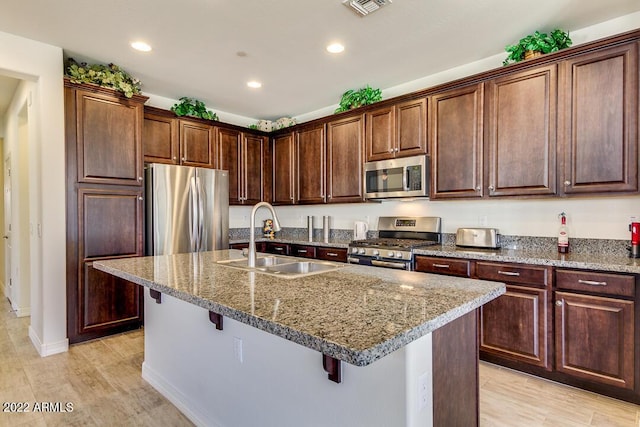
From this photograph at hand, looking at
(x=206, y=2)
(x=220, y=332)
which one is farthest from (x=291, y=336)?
(x=206, y=2)

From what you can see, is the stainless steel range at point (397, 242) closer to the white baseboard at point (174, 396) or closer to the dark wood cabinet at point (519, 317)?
the dark wood cabinet at point (519, 317)

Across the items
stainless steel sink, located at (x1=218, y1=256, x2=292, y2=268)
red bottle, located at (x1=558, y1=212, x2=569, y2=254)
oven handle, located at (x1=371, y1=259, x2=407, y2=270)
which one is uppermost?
red bottle, located at (x1=558, y1=212, x2=569, y2=254)

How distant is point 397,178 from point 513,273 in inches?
56.3

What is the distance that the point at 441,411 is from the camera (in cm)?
134

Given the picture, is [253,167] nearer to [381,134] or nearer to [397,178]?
[381,134]

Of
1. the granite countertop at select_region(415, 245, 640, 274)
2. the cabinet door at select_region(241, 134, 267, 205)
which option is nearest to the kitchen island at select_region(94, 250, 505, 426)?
the granite countertop at select_region(415, 245, 640, 274)

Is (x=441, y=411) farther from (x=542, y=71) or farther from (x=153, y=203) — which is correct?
(x=153, y=203)

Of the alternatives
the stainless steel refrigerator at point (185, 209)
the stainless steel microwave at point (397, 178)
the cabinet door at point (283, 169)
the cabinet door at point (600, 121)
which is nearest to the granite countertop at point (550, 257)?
the cabinet door at point (600, 121)

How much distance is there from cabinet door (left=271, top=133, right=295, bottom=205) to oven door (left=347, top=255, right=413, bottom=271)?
4.96ft

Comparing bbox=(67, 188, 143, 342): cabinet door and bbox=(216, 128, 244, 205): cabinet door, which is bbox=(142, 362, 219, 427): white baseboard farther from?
bbox=(216, 128, 244, 205): cabinet door

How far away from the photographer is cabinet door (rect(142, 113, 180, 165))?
12.8 ft

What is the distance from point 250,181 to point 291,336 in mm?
4065

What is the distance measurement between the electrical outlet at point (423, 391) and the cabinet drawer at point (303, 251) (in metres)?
2.92

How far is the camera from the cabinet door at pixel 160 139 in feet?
12.8
